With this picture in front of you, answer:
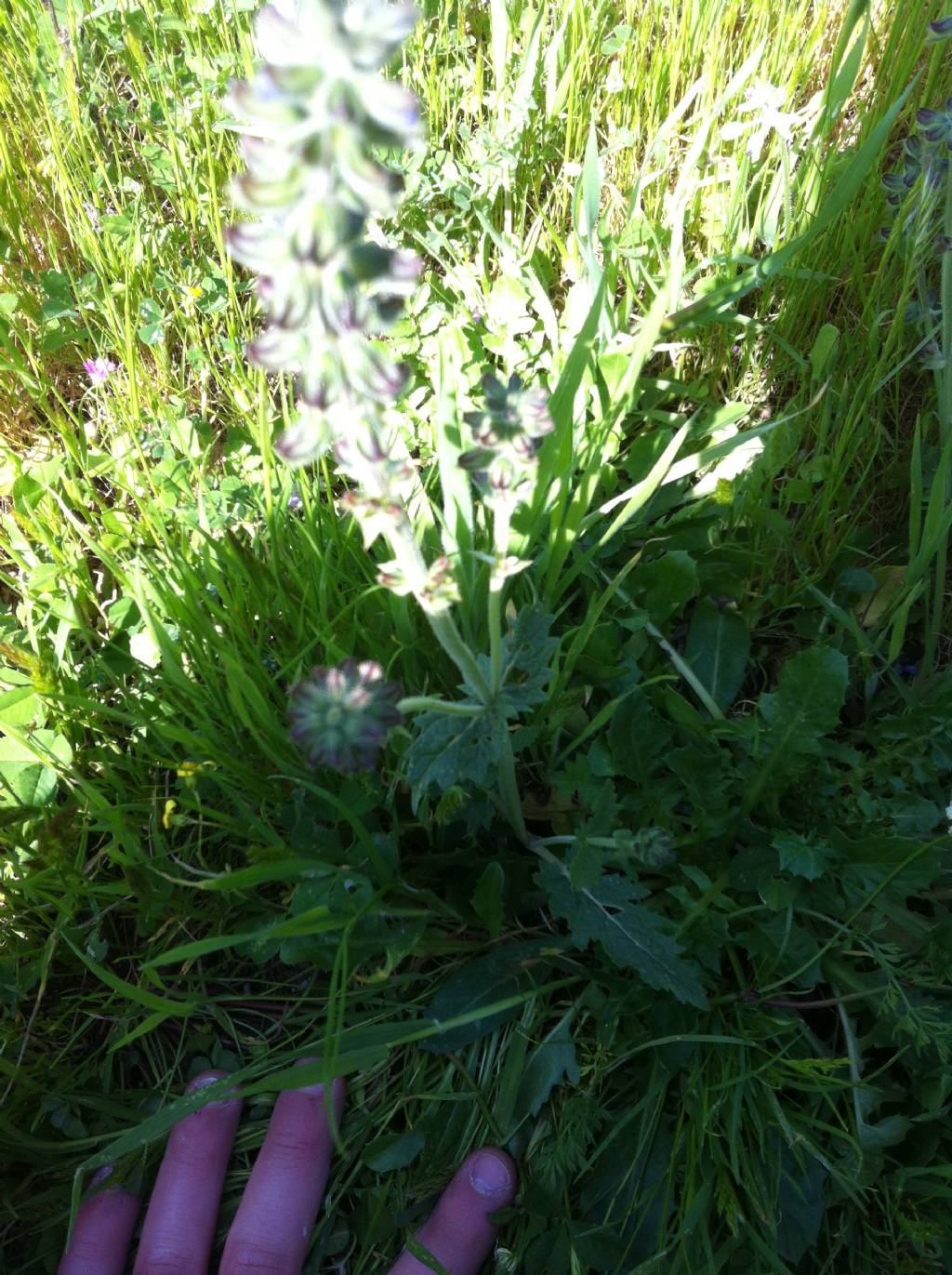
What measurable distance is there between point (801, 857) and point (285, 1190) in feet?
4.05

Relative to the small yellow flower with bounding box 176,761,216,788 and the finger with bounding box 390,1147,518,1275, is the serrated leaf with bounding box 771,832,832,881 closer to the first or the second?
the finger with bounding box 390,1147,518,1275

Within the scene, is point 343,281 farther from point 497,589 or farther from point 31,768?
point 31,768

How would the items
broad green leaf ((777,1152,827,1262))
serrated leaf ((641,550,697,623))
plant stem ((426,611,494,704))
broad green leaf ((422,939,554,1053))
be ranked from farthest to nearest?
serrated leaf ((641,550,697,623)), broad green leaf ((422,939,554,1053)), broad green leaf ((777,1152,827,1262)), plant stem ((426,611,494,704))

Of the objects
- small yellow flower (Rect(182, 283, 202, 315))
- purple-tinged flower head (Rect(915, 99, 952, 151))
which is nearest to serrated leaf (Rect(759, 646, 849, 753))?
purple-tinged flower head (Rect(915, 99, 952, 151))

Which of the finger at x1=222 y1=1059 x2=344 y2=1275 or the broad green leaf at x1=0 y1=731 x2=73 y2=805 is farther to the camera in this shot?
the broad green leaf at x1=0 y1=731 x2=73 y2=805

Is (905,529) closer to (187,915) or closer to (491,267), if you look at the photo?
(491,267)

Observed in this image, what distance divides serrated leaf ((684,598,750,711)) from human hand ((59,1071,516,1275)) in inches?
43.2

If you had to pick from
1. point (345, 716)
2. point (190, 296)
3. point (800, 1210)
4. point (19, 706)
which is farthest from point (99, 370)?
point (800, 1210)

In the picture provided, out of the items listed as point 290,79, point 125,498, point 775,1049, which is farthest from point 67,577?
point 775,1049

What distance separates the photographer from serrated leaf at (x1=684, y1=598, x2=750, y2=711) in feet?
7.07

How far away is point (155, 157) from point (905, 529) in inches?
95.3

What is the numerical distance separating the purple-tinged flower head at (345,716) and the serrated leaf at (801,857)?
0.92 metres

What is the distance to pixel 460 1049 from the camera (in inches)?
75.0

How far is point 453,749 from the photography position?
5.23 feet
